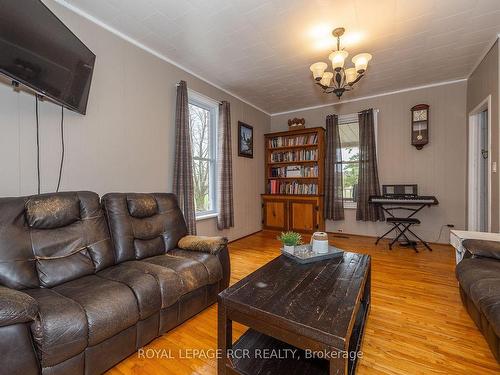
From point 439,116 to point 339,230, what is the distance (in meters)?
2.53

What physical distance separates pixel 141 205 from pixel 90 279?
75 centimetres

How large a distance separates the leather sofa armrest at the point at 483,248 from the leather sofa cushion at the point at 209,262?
79.8 inches

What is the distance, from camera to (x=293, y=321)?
1.08 metres

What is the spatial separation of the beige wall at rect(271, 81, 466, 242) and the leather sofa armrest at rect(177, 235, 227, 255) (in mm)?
3394

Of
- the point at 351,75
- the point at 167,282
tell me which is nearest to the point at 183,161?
the point at 167,282

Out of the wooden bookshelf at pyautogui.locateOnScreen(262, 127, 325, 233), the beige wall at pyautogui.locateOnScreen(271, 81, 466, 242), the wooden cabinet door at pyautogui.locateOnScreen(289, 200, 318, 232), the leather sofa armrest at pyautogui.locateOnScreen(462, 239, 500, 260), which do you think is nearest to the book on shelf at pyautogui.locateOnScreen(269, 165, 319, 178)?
the wooden bookshelf at pyautogui.locateOnScreen(262, 127, 325, 233)

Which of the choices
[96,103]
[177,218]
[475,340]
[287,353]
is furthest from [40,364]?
[475,340]

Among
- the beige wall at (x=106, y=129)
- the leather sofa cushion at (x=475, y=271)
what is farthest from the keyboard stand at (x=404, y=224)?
the beige wall at (x=106, y=129)

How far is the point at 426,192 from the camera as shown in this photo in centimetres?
409

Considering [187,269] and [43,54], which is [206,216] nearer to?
[187,269]

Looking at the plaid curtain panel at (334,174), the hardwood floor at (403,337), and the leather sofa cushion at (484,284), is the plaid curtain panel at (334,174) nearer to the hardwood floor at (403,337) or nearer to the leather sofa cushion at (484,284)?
the hardwood floor at (403,337)

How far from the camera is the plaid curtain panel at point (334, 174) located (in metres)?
4.65

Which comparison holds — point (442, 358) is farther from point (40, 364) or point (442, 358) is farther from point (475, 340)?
point (40, 364)

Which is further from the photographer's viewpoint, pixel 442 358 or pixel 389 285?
pixel 389 285
